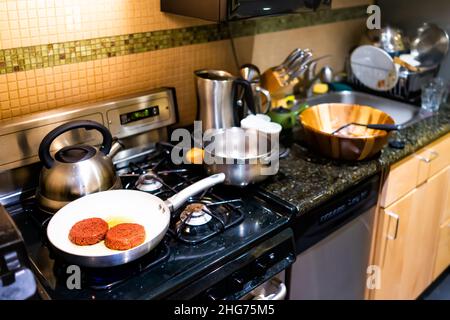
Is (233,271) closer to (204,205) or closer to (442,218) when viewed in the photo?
(204,205)

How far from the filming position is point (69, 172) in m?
1.10

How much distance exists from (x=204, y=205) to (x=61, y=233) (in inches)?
13.7

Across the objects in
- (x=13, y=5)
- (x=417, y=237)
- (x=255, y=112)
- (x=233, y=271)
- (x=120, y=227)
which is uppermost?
(x=13, y=5)

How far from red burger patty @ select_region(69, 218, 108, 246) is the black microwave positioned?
2.07 ft

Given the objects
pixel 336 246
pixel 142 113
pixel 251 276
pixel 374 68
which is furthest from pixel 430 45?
pixel 251 276

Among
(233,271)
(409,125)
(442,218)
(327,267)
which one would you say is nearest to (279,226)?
(233,271)

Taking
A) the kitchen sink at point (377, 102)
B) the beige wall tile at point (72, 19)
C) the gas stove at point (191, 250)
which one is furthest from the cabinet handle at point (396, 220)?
the beige wall tile at point (72, 19)

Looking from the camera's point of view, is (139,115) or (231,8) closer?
(231,8)

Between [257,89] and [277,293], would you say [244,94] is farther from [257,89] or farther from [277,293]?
[277,293]

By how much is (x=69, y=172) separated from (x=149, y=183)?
0.76ft

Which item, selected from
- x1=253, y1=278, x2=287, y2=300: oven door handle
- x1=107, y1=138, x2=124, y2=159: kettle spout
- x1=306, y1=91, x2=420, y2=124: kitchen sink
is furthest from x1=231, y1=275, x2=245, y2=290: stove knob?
x1=306, y1=91, x2=420, y2=124: kitchen sink

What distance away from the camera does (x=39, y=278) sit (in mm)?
943

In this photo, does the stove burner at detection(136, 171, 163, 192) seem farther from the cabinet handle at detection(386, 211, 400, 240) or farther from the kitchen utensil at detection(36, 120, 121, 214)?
the cabinet handle at detection(386, 211, 400, 240)

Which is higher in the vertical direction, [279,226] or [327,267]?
[279,226]
